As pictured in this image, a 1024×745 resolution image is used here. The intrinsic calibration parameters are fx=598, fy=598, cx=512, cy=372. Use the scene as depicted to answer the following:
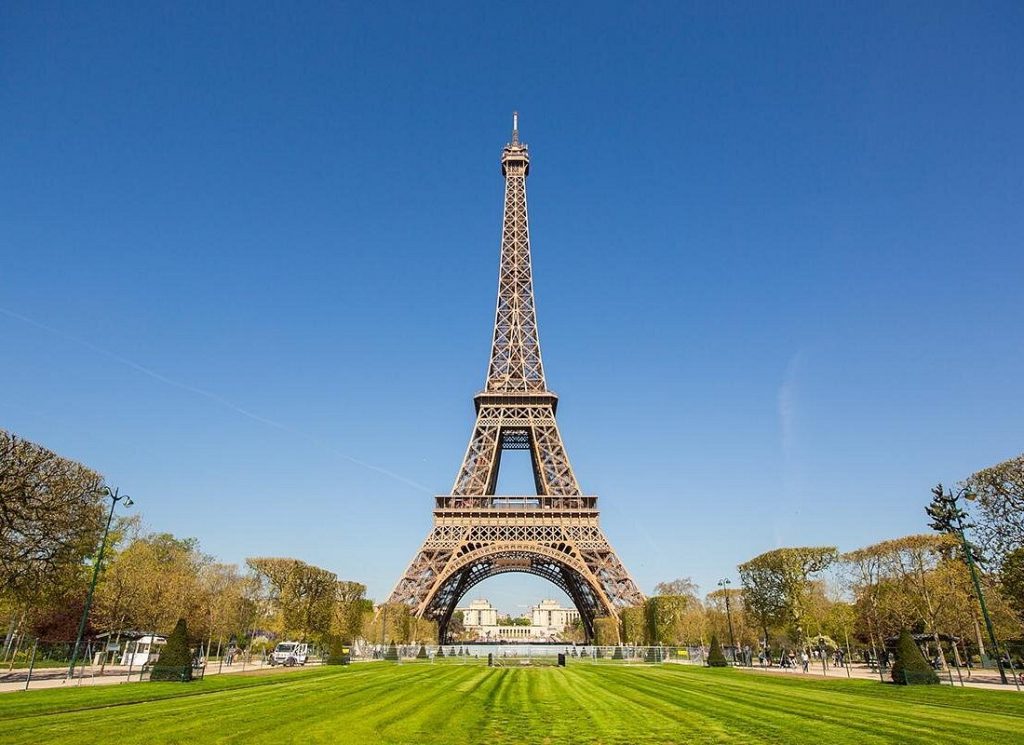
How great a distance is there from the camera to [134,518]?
5728 centimetres

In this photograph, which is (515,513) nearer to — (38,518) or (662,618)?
(662,618)

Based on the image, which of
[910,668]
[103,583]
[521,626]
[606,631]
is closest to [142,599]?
[103,583]

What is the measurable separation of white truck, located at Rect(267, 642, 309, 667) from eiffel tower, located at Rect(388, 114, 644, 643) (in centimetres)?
794

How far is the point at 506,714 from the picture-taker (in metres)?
15.2

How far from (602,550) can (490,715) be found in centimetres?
3465

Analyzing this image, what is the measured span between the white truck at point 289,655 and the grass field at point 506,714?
70.9ft

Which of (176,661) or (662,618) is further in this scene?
(662,618)

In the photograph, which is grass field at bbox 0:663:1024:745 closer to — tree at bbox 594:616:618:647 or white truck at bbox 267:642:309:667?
white truck at bbox 267:642:309:667

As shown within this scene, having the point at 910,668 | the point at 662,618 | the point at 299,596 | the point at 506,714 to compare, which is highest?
the point at 299,596

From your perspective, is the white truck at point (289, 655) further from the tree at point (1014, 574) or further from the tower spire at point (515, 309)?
the tree at point (1014, 574)

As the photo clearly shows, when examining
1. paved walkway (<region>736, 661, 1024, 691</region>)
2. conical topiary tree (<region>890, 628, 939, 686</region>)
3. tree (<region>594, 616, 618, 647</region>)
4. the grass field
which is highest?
tree (<region>594, 616, 618, 647</region>)

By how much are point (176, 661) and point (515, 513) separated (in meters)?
28.5

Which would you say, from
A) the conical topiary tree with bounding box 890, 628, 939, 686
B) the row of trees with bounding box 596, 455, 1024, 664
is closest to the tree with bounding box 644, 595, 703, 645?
the row of trees with bounding box 596, 455, 1024, 664

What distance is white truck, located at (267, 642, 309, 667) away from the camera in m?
44.1
